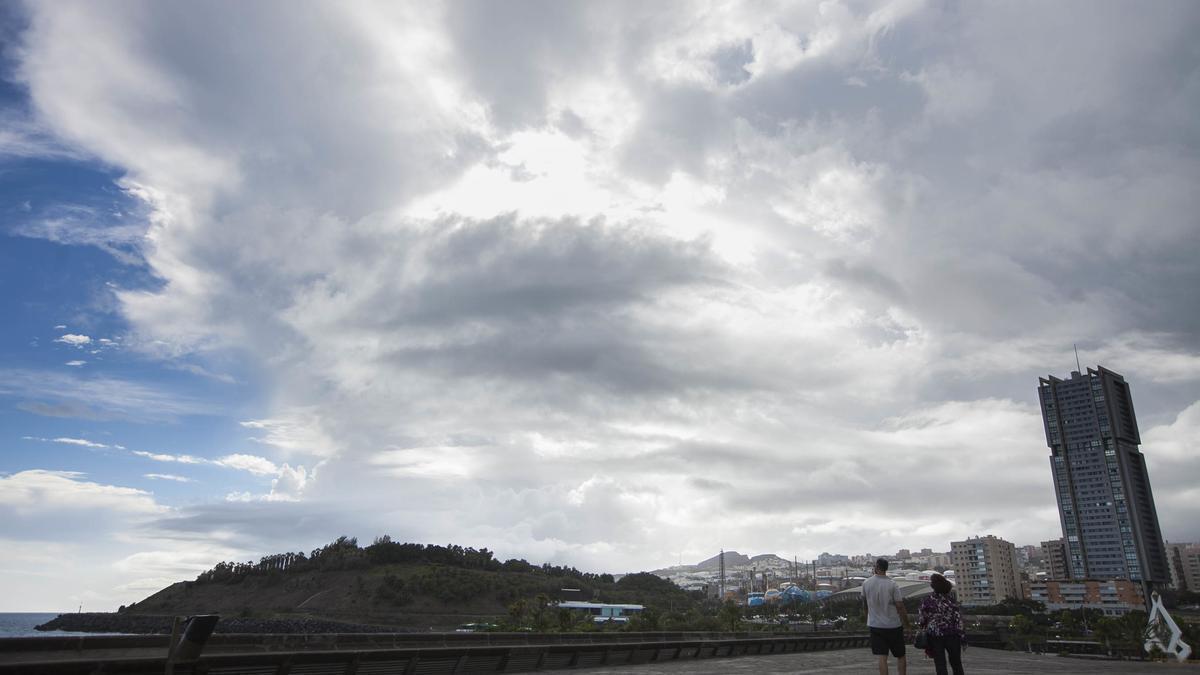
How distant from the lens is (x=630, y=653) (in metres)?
22.7

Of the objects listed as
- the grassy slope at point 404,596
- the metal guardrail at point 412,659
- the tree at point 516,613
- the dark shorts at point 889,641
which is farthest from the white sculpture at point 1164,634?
the grassy slope at point 404,596

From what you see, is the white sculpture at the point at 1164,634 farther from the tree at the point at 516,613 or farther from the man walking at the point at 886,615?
the tree at the point at 516,613

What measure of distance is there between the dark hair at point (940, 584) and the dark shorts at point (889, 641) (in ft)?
2.95

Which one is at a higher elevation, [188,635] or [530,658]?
[188,635]

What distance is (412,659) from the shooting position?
47.8 feet

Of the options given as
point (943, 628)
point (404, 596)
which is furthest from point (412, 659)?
point (404, 596)

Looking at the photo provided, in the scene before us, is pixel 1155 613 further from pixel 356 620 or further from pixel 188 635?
pixel 356 620

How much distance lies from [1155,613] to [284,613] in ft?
606

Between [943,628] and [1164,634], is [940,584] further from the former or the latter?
[1164,634]

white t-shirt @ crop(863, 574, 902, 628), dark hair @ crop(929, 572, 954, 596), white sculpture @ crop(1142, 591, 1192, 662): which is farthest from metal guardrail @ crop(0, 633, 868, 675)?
white sculpture @ crop(1142, 591, 1192, 662)

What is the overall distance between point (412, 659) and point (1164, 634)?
4512cm

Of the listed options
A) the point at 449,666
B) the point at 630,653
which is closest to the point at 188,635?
the point at 449,666

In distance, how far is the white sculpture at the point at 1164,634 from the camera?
36188 mm

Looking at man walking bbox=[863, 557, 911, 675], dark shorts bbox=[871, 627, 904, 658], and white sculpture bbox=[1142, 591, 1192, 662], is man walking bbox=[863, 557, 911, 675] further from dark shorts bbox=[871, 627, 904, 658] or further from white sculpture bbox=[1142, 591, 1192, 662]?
white sculpture bbox=[1142, 591, 1192, 662]
